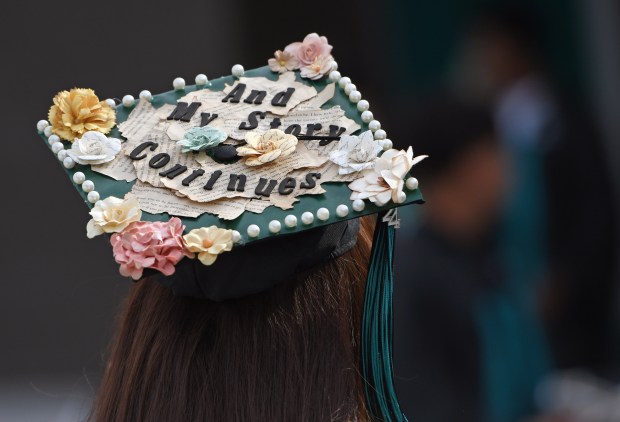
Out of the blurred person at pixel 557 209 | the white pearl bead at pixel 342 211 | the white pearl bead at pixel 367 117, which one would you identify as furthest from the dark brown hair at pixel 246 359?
the blurred person at pixel 557 209

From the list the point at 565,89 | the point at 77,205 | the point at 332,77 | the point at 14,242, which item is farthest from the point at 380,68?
the point at 332,77

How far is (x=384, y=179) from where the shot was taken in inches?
61.2

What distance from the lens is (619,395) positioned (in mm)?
3959

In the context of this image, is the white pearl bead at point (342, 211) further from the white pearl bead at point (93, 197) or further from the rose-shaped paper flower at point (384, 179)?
the white pearl bead at point (93, 197)

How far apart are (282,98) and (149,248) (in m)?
0.42

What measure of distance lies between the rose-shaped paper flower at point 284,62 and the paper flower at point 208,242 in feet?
1.46

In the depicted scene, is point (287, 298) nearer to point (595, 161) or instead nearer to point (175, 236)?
point (175, 236)

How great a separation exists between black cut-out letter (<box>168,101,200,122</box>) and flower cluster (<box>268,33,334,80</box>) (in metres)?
0.17

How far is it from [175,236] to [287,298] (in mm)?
245

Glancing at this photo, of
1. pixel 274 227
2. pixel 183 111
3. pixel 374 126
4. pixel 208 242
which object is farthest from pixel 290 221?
pixel 183 111

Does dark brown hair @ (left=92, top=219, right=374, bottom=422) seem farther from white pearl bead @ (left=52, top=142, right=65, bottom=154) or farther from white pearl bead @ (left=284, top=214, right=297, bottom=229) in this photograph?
white pearl bead @ (left=52, top=142, right=65, bottom=154)

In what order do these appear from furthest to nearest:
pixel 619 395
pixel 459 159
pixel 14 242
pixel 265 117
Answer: pixel 14 242 → pixel 619 395 → pixel 459 159 → pixel 265 117

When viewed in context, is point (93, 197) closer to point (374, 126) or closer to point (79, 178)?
point (79, 178)

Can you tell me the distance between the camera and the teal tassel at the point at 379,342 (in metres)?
1.69
